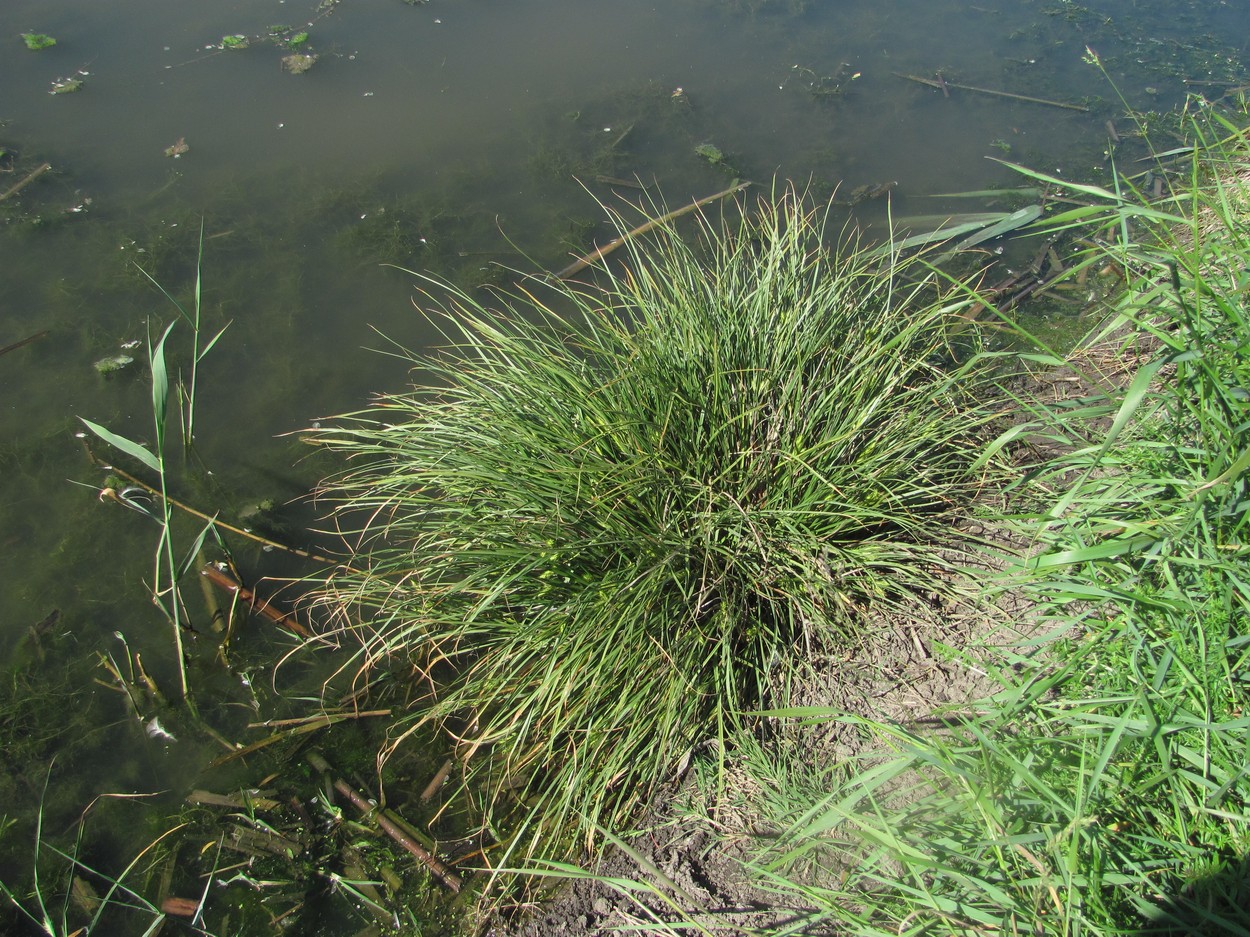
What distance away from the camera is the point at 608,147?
5.41m

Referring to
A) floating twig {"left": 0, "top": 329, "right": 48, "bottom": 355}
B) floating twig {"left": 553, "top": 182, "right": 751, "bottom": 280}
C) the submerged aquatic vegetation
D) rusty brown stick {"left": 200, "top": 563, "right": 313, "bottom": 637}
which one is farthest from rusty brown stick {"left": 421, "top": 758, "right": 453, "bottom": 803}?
the submerged aquatic vegetation

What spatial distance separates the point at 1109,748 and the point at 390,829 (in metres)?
1.98

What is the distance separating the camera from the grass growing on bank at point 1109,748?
1.73 metres

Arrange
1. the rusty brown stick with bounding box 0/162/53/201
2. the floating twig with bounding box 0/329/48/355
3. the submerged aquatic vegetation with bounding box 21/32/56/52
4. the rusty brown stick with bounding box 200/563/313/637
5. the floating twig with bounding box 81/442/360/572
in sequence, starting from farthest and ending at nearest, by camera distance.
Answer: the submerged aquatic vegetation with bounding box 21/32/56/52, the rusty brown stick with bounding box 0/162/53/201, the floating twig with bounding box 0/329/48/355, the floating twig with bounding box 81/442/360/572, the rusty brown stick with bounding box 200/563/313/637

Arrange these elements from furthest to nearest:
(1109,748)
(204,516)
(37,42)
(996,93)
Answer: (996,93), (37,42), (204,516), (1109,748)

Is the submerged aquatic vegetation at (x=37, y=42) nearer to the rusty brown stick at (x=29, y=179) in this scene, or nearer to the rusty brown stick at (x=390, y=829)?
the rusty brown stick at (x=29, y=179)

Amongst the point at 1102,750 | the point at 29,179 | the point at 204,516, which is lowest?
the point at 204,516

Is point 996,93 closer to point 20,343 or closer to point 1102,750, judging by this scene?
point 1102,750

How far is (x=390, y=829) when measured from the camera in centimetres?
266

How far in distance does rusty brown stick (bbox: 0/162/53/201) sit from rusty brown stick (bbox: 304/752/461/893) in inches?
151

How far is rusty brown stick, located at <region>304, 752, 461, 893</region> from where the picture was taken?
8.38 feet

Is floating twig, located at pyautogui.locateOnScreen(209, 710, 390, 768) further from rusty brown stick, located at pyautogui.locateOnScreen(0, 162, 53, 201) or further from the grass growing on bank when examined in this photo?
rusty brown stick, located at pyautogui.locateOnScreen(0, 162, 53, 201)

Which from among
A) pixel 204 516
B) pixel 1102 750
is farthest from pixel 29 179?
pixel 1102 750

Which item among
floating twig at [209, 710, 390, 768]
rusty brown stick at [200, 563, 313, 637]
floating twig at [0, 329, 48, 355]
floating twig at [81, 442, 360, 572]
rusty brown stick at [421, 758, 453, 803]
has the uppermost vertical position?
floating twig at [0, 329, 48, 355]
